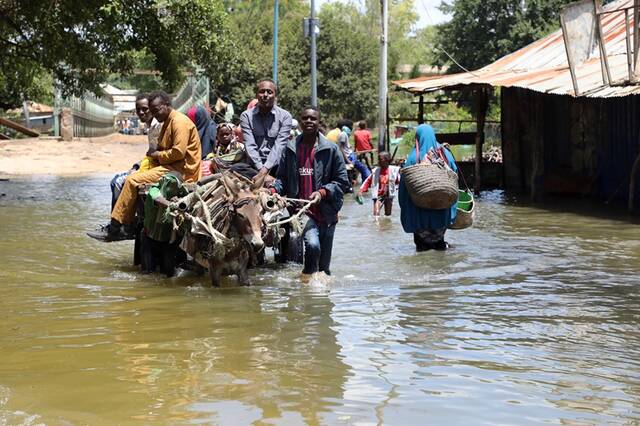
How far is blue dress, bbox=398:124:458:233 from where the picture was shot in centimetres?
1167

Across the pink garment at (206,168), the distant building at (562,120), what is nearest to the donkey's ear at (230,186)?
the pink garment at (206,168)

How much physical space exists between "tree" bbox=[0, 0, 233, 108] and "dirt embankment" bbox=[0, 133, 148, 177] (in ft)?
28.2

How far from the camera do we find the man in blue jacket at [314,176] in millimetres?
8734

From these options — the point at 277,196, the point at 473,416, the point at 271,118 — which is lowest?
the point at 473,416

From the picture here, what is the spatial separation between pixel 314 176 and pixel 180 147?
1.44m

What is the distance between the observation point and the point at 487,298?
880 centimetres

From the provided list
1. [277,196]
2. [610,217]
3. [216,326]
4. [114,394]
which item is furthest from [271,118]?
[610,217]

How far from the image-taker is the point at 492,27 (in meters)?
44.0

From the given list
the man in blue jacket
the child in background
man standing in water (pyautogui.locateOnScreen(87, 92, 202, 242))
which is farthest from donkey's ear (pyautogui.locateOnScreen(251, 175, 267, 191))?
the child in background

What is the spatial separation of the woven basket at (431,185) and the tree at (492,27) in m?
31.4

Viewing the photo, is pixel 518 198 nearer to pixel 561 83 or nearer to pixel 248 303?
pixel 561 83

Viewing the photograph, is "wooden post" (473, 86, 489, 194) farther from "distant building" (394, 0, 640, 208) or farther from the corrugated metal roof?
the corrugated metal roof

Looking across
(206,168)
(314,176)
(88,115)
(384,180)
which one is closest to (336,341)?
(314,176)

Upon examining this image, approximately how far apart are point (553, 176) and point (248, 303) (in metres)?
13.7
